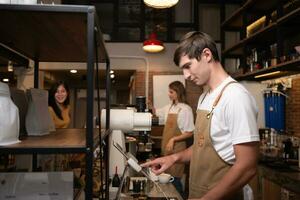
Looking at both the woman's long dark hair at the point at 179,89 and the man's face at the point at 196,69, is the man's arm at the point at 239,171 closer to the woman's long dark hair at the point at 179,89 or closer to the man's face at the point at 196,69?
the man's face at the point at 196,69

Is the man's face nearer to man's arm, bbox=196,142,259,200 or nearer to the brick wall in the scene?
man's arm, bbox=196,142,259,200

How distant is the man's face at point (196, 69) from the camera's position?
1.72 meters

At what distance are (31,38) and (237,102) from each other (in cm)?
93

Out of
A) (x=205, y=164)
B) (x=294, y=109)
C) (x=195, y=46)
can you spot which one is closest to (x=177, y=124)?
(x=294, y=109)

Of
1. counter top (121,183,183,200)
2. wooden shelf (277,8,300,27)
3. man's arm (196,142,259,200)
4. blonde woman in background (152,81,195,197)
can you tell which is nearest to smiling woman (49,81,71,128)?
blonde woman in background (152,81,195,197)

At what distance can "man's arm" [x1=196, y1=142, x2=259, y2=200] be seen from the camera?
146 cm

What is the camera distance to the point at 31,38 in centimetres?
134

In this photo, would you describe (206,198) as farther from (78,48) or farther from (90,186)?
(78,48)

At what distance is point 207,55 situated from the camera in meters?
1.71

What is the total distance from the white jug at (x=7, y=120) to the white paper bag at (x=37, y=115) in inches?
12.0

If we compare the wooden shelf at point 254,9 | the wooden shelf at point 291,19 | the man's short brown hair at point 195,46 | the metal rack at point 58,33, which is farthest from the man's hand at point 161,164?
the wooden shelf at point 254,9

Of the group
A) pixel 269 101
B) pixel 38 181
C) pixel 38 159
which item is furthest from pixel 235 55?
pixel 38 181

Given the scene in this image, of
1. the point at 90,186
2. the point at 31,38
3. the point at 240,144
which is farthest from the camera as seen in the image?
the point at 240,144

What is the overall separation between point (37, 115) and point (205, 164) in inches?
34.5
